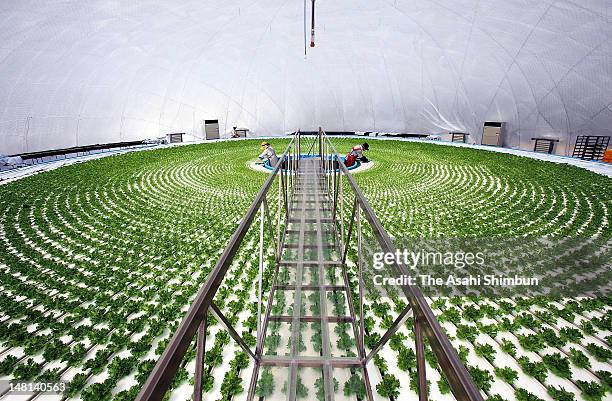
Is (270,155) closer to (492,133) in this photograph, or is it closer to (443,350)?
(443,350)

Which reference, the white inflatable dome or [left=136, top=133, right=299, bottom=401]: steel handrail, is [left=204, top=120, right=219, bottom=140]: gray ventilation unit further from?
[left=136, top=133, right=299, bottom=401]: steel handrail

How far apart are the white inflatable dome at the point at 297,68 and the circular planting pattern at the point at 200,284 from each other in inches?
518

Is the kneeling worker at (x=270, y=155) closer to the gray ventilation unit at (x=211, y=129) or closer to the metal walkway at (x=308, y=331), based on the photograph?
the metal walkway at (x=308, y=331)

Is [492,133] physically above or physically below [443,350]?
above

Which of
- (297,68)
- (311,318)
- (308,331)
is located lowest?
(308,331)

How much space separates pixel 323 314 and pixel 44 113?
28664 millimetres

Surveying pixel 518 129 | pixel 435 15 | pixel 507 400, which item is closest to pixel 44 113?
pixel 507 400

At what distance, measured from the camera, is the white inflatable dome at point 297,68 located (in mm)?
19938

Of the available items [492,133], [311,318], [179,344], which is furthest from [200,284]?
[492,133]

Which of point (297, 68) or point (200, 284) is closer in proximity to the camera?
point (200, 284)

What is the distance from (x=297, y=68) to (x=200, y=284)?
29.9 m

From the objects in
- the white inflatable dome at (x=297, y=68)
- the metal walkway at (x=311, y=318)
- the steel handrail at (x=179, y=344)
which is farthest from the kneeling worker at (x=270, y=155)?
the white inflatable dome at (x=297, y=68)

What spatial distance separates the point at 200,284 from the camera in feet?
17.0

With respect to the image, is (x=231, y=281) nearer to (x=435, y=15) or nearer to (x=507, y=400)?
(x=507, y=400)
